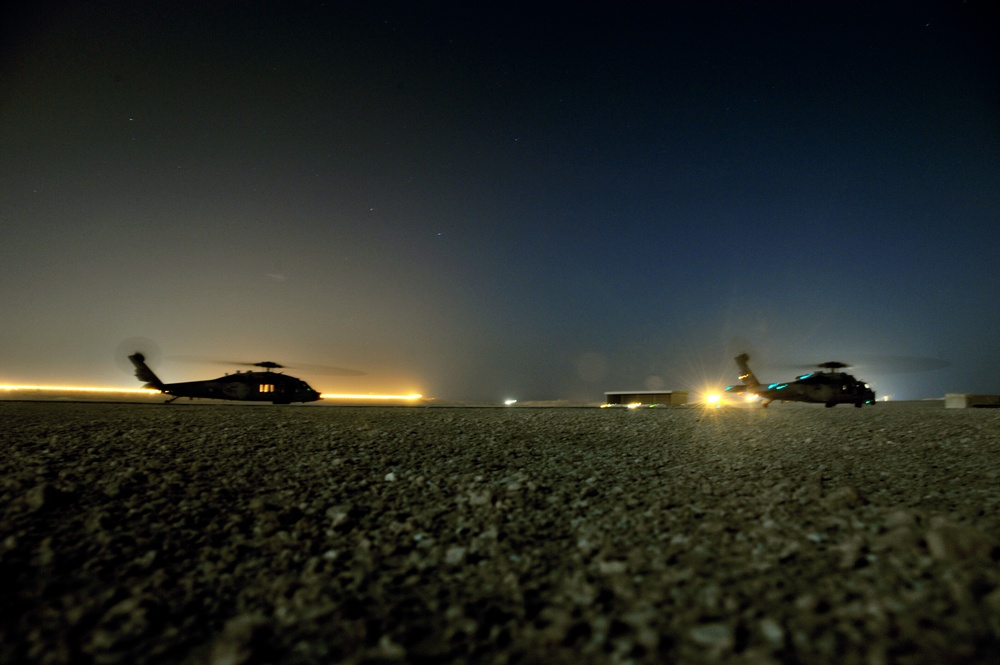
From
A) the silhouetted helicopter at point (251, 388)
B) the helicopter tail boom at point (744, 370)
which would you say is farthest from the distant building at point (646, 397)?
the silhouetted helicopter at point (251, 388)

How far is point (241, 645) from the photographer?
312cm

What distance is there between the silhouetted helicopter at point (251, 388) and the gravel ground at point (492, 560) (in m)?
23.5

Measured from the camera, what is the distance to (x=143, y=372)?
120ft

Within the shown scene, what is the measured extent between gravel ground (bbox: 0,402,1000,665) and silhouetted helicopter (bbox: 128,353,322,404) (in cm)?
2348

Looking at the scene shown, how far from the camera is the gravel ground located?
3092 millimetres

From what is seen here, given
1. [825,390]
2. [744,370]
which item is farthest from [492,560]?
[744,370]

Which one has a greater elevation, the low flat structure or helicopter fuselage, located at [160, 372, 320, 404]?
helicopter fuselage, located at [160, 372, 320, 404]

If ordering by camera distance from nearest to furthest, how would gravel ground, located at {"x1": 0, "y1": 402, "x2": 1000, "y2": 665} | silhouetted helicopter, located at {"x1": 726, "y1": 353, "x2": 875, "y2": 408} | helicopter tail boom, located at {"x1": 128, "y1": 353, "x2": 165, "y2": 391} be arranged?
gravel ground, located at {"x1": 0, "y1": 402, "x2": 1000, "y2": 665}, silhouetted helicopter, located at {"x1": 726, "y1": 353, "x2": 875, "y2": 408}, helicopter tail boom, located at {"x1": 128, "y1": 353, "x2": 165, "y2": 391}

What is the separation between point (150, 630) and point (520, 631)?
275 cm

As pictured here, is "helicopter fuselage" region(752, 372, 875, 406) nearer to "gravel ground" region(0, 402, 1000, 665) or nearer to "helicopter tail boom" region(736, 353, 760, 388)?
"helicopter tail boom" region(736, 353, 760, 388)

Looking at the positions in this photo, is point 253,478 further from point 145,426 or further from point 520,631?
point 145,426

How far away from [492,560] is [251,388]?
31.4 metres

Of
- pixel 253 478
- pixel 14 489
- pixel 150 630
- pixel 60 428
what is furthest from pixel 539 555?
pixel 60 428

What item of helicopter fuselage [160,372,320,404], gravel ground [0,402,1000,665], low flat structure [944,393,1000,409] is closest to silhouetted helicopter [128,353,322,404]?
helicopter fuselage [160,372,320,404]
